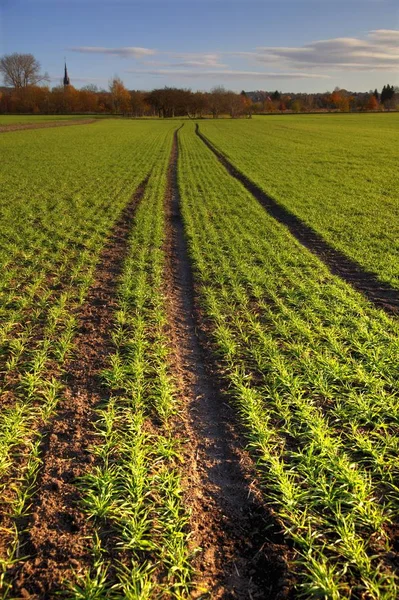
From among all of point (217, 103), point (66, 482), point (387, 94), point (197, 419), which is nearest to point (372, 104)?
point (387, 94)

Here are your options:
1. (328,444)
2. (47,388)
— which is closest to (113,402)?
(47,388)

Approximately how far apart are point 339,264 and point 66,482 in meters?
8.40

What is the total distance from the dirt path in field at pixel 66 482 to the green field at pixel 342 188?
6579 millimetres

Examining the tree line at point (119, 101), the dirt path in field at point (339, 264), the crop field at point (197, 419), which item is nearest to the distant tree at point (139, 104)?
the tree line at point (119, 101)

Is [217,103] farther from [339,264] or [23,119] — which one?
[339,264]

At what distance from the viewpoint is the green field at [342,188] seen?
11.9 meters

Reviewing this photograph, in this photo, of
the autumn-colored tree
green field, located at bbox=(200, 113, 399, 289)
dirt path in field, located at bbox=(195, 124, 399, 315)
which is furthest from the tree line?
dirt path in field, located at bbox=(195, 124, 399, 315)

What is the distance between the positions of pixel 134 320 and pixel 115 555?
4.42 meters

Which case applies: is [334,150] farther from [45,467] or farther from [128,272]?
[45,467]

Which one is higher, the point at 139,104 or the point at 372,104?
the point at 372,104

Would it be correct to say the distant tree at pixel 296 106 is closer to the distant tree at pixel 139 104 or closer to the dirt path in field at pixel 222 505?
the distant tree at pixel 139 104

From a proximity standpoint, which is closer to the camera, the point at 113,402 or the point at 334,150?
the point at 113,402

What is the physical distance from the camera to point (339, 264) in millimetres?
10523

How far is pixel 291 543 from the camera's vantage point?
354cm
